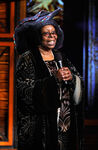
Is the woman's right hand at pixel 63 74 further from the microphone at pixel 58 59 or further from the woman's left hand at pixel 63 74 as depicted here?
the microphone at pixel 58 59

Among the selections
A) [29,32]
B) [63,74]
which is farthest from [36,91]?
[29,32]

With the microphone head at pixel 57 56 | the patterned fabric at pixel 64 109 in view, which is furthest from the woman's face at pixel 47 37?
the patterned fabric at pixel 64 109

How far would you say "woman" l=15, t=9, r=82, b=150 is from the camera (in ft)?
6.20

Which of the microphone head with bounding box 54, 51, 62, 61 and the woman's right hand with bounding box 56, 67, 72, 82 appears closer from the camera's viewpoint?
the woman's right hand with bounding box 56, 67, 72, 82

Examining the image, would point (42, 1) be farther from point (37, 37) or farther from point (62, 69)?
point (62, 69)

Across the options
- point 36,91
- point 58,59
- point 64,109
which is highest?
point 58,59

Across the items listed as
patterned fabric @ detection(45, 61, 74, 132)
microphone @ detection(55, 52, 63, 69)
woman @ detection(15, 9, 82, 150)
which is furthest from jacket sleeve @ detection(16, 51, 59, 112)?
microphone @ detection(55, 52, 63, 69)

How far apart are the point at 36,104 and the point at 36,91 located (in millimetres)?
113

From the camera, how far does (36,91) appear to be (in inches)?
73.9

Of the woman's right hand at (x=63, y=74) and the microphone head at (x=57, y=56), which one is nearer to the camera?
the woman's right hand at (x=63, y=74)

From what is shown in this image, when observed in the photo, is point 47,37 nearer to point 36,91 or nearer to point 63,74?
point 63,74

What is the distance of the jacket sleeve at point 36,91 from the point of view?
1.88m

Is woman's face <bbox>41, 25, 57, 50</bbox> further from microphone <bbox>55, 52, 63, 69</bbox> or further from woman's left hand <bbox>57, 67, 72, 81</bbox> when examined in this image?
woman's left hand <bbox>57, 67, 72, 81</bbox>

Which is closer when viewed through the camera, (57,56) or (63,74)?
(63,74)
